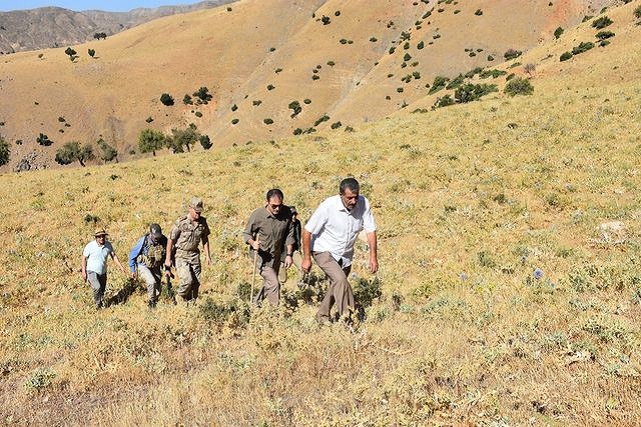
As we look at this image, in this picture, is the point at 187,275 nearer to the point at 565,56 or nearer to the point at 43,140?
the point at 565,56

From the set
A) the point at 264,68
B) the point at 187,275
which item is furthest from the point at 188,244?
the point at 264,68

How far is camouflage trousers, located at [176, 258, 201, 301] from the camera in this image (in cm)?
955

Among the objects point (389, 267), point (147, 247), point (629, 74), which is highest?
point (629, 74)

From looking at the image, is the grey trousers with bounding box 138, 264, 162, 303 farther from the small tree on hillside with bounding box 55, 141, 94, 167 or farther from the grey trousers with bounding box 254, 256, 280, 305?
the small tree on hillside with bounding box 55, 141, 94, 167

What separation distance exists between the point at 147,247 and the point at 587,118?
19.8 meters

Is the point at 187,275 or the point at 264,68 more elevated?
the point at 264,68

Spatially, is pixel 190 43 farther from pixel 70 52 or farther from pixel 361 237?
pixel 361 237

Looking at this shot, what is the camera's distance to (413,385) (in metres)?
4.16

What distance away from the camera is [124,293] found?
39.8 ft

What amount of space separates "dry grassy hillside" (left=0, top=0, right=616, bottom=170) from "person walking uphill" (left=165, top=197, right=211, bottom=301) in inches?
2077

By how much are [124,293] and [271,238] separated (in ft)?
20.0

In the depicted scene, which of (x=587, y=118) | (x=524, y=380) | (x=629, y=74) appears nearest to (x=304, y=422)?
(x=524, y=380)

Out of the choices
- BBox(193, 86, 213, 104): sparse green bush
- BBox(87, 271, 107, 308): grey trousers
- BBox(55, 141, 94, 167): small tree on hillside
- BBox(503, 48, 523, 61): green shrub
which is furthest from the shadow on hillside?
BBox(193, 86, 213, 104): sparse green bush

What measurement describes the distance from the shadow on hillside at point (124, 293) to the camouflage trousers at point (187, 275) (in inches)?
110
